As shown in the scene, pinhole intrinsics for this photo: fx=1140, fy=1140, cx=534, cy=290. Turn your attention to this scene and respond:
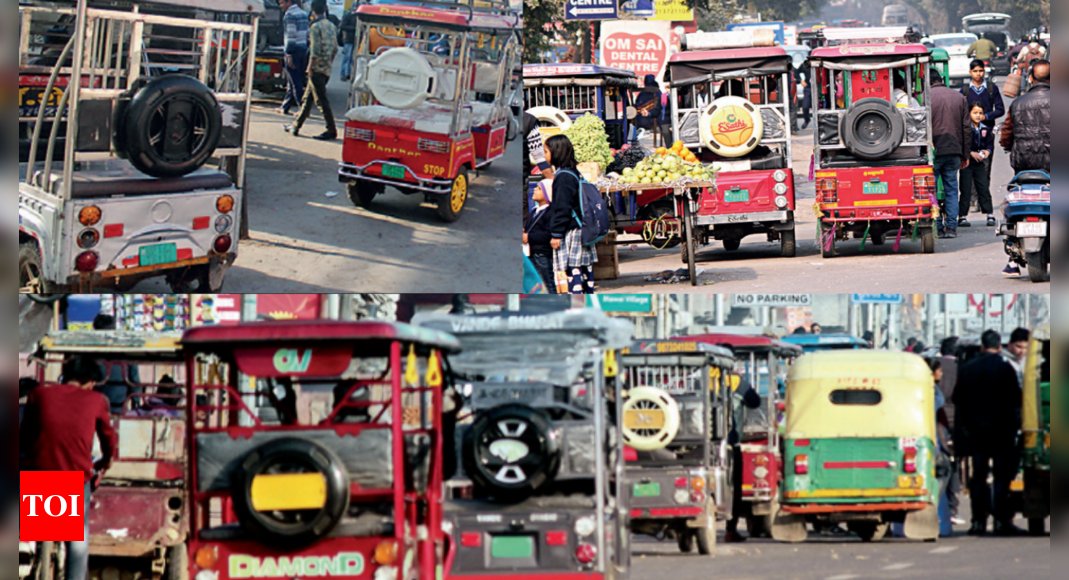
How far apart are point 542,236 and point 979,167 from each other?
7.47 meters

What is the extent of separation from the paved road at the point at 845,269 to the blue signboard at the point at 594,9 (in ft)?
14.0

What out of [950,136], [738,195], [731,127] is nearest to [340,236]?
[738,195]

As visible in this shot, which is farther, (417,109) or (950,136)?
(950,136)

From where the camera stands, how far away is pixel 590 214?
28.4ft

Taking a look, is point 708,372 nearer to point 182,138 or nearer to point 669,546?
point 669,546

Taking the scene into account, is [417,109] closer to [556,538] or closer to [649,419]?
[649,419]

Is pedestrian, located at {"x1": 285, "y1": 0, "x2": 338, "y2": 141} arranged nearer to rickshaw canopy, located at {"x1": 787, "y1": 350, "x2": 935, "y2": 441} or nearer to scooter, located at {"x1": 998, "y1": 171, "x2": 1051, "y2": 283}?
rickshaw canopy, located at {"x1": 787, "y1": 350, "x2": 935, "y2": 441}

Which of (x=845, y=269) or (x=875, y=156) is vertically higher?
(x=875, y=156)

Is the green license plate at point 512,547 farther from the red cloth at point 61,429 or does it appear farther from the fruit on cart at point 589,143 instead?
the fruit on cart at point 589,143

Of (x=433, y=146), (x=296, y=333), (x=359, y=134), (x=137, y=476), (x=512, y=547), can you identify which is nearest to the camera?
(x=296, y=333)

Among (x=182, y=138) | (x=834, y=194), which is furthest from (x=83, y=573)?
(x=834, y=194)

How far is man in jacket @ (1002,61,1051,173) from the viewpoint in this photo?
10859 mm

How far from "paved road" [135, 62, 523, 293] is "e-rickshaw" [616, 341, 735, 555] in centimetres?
155

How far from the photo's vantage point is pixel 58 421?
602 cm
